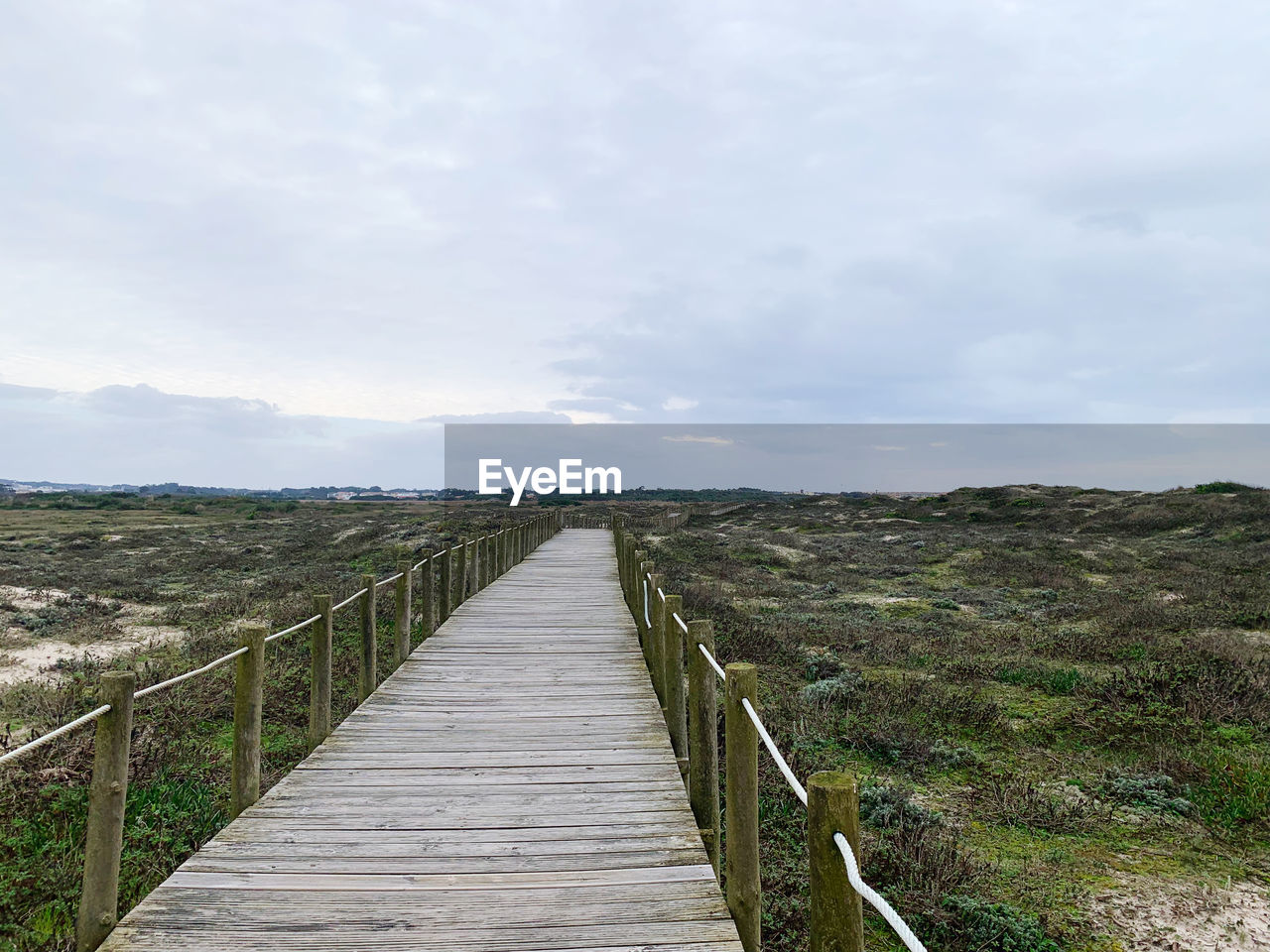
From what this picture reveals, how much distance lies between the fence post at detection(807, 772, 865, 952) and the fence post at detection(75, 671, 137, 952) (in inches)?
129

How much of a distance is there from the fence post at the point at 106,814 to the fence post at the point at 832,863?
3274 millimetres

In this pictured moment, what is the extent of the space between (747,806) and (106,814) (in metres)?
3.23

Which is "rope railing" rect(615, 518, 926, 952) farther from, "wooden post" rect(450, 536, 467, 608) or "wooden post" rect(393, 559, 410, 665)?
"wooden post" rect(450, 536, 467, 608)

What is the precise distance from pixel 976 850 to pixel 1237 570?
61.6ft

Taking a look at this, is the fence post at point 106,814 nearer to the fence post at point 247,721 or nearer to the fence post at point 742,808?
the fence post at point 247,721

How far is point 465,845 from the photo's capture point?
3.98 meters

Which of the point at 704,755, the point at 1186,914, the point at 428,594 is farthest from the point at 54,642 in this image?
the point at 1186,914

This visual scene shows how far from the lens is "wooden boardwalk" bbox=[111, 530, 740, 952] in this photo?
3.14 m

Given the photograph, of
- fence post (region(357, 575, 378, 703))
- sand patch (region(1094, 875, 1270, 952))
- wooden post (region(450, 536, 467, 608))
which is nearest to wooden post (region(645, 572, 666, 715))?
fence post (region(357, 575, 378, 703))

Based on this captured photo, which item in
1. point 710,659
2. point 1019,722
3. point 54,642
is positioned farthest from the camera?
point 54,642

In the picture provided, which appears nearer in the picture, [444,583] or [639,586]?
[639,586]

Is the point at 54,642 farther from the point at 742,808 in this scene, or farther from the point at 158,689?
the point at 742,808

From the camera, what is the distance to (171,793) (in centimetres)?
554

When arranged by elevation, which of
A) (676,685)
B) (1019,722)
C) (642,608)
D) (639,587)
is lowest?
(1019,722)
